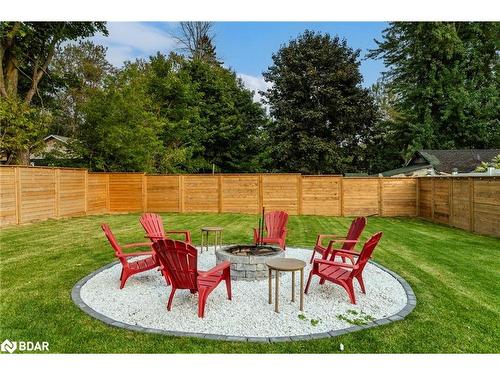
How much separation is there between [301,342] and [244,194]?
37.7 feet

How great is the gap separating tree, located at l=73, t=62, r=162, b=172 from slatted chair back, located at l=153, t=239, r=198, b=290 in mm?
11989

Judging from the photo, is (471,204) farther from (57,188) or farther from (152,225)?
(57,188)

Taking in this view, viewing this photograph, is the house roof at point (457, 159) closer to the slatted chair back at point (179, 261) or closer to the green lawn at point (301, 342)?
the green lawn at point (301, 342)

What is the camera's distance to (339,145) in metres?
22.2

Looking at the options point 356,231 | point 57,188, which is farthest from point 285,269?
point 57,188

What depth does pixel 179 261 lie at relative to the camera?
418 cm

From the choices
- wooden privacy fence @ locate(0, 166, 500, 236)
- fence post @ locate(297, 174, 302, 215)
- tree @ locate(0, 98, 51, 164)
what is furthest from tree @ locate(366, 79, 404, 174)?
tree @ locate(0, 98, 51, 164)

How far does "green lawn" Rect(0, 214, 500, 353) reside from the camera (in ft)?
11.2

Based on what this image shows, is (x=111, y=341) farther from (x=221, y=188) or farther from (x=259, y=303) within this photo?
(x=221, y=188)

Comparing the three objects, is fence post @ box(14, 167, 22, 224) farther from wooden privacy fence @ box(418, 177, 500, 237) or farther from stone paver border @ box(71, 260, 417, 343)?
wooden privacy fence @ box(418, 177, 500, 237)

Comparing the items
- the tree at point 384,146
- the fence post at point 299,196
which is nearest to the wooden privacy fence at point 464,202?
the fence post at point 299,196

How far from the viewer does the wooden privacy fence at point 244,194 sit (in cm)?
1259
